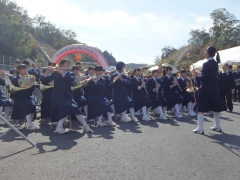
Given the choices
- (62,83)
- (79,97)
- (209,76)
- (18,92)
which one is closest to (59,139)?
(62,83)

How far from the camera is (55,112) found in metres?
8.23

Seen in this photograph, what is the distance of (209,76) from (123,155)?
3.30 meters

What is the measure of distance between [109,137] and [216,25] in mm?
39114

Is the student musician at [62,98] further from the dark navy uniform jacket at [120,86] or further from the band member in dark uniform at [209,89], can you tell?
the band member in dark uniform at [209,89]

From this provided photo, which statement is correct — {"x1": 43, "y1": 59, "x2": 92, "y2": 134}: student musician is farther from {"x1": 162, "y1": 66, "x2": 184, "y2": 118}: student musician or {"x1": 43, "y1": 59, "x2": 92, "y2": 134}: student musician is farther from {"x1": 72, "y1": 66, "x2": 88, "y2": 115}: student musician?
{"x1": 162, "y1": 66, "x2": 184, "y2": 118}: student musician

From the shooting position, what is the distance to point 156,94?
11453 mm

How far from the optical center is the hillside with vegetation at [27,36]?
34.8m

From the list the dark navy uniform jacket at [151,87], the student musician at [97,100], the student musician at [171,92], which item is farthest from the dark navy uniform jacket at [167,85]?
the student musician at [97,100]

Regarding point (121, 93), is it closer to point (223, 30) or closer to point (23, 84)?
point (23, 84)

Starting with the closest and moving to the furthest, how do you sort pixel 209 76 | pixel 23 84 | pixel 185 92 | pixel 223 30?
pixel 209 76 < pixel 23 84 < pixel 185 92 < pixel 223 30

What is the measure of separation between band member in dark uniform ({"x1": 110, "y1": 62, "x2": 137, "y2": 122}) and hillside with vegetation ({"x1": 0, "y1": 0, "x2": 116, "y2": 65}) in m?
→ 18.6

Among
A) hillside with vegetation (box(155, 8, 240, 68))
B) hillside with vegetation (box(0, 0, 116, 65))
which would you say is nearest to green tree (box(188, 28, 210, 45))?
hillside with vegetation (box(155, 8, 240, 68))

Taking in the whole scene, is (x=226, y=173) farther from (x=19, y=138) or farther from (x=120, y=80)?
(x=120, y=80)

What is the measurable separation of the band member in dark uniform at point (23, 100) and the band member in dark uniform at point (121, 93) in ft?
8.73
